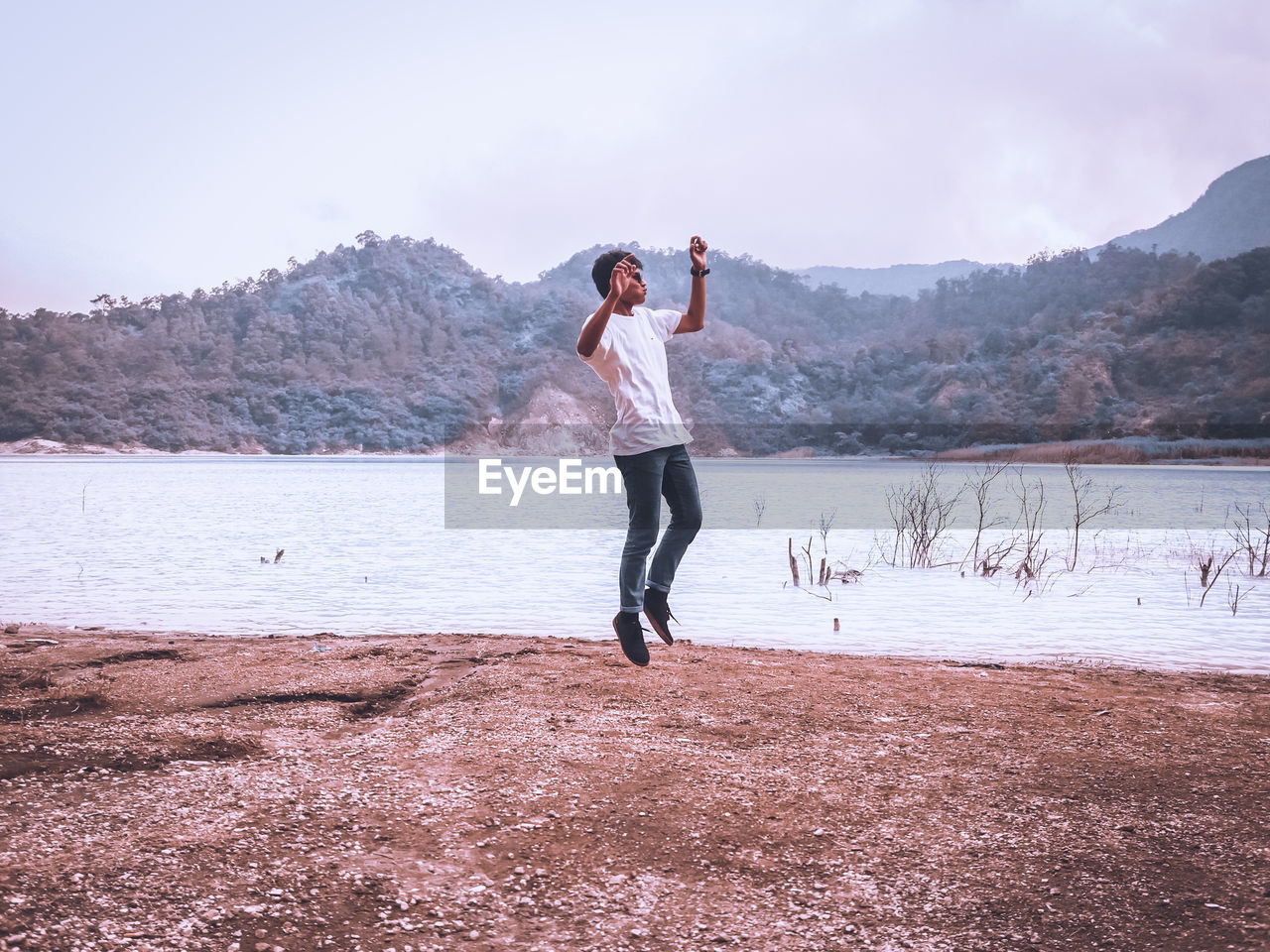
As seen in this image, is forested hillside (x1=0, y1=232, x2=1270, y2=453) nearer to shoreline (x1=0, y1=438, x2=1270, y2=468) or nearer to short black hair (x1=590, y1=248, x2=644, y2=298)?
shoreline (x1=0, y1=438, x2=1270, y2=468)

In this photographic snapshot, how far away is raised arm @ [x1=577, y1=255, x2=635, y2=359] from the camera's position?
4.64 m

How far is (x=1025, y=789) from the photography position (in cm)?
356

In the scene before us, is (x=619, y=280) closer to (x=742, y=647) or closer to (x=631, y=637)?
(x=631, y=637)

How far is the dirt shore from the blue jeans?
59cm

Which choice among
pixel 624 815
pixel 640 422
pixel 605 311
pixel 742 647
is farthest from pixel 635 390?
pixel 742 647

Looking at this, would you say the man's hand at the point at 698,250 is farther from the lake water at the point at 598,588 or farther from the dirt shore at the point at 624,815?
the lake water at the point at 598,588

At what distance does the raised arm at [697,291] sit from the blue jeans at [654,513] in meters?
0.73

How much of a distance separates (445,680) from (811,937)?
349 cm

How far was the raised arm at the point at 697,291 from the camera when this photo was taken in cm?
504

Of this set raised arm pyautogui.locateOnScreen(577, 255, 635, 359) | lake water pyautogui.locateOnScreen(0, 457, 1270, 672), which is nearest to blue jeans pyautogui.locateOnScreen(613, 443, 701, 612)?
raised arm pyautogui.locateOnScreen(577, 255, 635, 359)

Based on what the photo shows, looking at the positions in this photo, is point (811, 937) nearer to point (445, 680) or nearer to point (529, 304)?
point (445, 680)

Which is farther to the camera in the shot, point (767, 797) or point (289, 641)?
point (289, 641)

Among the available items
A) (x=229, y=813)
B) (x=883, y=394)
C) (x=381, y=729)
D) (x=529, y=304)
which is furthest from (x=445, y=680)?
(x=529, y=304)

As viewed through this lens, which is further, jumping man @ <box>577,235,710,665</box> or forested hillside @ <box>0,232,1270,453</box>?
forested hillside @ <box>0,232,1270,453</box>
